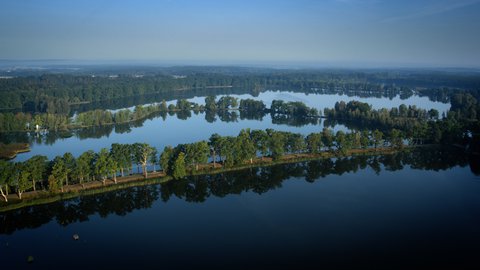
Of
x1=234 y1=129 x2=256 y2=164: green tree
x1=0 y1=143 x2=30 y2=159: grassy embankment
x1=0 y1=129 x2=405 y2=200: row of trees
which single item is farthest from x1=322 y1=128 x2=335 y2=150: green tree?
x1=0 y1=143 x2=30 y2=159: grassy embankment

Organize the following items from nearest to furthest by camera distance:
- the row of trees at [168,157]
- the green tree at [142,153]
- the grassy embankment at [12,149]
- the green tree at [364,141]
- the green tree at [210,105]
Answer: the row of trees at [168,157] < the green tree at [142,153] < the grassy embankment at [12,149] < the green tree at [364,141] < the green tree at [210,105]

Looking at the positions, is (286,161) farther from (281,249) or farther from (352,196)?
(281,249)

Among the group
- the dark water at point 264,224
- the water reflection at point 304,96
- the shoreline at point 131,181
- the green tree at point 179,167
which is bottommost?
the dark water at point 264,224

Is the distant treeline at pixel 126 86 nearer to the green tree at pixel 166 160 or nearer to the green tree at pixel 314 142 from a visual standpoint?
the green tree at pixel 166 160

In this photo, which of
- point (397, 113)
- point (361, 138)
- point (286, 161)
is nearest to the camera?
point (286, 161)

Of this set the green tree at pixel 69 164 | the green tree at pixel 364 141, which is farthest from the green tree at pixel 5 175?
the green tree at pixel 364 141

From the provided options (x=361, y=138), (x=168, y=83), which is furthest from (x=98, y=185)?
(x=168, y=83)

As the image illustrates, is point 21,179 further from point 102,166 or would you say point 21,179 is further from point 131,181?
point 131,181
